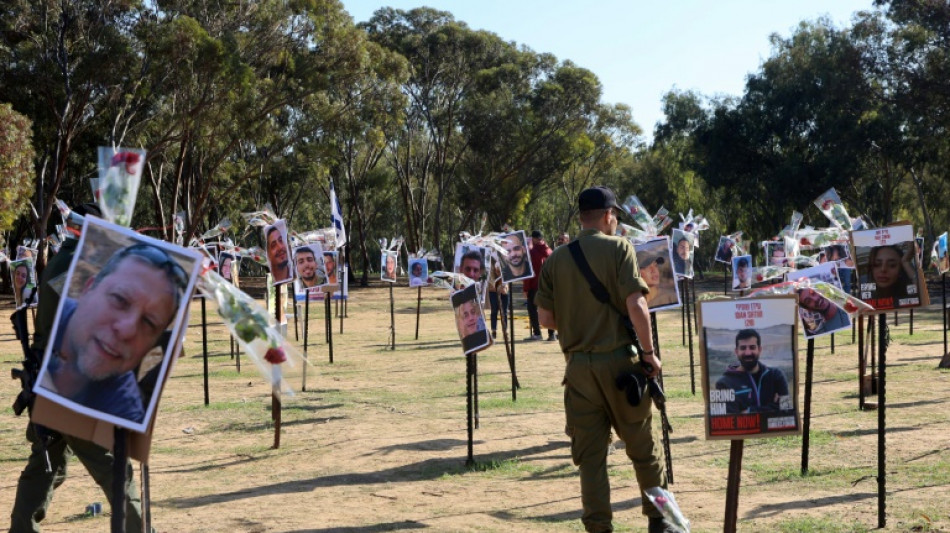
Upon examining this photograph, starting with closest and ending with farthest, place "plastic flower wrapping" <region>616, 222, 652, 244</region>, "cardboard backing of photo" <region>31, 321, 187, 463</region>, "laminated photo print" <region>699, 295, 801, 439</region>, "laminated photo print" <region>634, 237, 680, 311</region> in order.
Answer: "cardboard backing of photo" <region>31, 321, 187, 463</region>, "laminated photo print" <region>699, 295, 801, 439</region>, "laminated photo print" <region>634, 237, 680, 311</region>, "plastic flower wrapping" <region>616, 222, 652, 244</region>

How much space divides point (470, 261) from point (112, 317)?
10.0m

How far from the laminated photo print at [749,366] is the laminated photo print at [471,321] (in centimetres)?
398

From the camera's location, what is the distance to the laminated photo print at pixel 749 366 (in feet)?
18.0

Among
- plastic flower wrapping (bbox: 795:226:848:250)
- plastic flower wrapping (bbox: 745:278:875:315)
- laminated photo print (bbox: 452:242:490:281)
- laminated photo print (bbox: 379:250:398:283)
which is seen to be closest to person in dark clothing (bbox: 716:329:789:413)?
plastic flower wrapping (bbox: 745:278:875:315)

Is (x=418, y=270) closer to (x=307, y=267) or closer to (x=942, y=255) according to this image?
(x=307, y=267)

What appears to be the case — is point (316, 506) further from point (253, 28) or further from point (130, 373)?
point (253, 28)

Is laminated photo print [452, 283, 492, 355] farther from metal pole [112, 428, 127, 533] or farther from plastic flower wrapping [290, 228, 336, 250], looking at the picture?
metal pole [112, 428, 127, 533]

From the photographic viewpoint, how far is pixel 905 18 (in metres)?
38.4

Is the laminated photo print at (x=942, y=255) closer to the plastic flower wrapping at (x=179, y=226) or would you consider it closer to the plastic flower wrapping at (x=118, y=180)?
the plastic flower wrapping at (x=179, y=226)

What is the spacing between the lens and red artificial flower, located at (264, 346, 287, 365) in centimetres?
380

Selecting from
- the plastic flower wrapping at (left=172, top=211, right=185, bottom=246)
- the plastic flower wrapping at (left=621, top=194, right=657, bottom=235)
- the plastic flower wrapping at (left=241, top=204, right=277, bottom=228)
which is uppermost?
the plastic flower wrapping at (left=172, top=211, right=185, bottom=246)

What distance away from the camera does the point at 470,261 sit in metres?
13.5

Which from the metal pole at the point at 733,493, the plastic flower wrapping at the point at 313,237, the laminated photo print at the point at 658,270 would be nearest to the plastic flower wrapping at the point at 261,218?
the plastic flower wrapping at the point at 313,237

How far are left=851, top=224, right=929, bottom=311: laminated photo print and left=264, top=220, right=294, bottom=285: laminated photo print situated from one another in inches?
225
